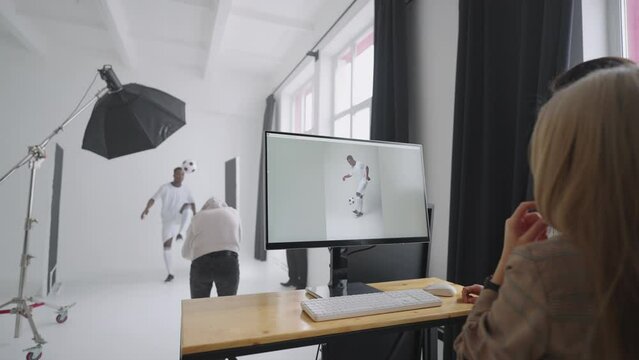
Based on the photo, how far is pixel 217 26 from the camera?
3.37 m

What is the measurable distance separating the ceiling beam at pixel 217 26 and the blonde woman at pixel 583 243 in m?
3.07

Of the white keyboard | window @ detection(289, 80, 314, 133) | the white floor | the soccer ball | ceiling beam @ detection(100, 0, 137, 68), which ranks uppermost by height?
ceiling beam @ detection(100, 0, 137, 68)

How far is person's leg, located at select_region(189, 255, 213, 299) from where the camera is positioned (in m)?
2.27

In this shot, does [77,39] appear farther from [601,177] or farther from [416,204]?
[601,177]

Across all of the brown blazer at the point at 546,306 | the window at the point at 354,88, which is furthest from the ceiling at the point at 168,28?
the brown blazer at the point at 546,306

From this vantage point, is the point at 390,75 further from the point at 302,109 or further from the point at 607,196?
the point at 302,109

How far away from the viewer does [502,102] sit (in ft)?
5.05

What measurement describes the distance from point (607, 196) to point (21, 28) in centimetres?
513

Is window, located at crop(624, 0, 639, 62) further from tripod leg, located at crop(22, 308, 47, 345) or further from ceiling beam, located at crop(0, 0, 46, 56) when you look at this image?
ceiling beam, located at crop(0, 0, 46, 56)

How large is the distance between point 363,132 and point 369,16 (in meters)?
1.03

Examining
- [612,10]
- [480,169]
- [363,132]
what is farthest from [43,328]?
[612,10]

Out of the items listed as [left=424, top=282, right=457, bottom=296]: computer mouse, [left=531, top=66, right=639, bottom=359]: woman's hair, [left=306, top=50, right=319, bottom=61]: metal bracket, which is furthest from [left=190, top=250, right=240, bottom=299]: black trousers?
[left=306, top=50, right=319, bottom=61]: metal bracket

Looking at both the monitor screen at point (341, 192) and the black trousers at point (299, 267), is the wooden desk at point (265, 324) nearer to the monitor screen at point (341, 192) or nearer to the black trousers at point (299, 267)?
the monitor screen at point (341, 192)

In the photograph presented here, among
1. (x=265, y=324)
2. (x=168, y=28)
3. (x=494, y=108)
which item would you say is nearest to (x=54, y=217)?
(x=168, y=28)
